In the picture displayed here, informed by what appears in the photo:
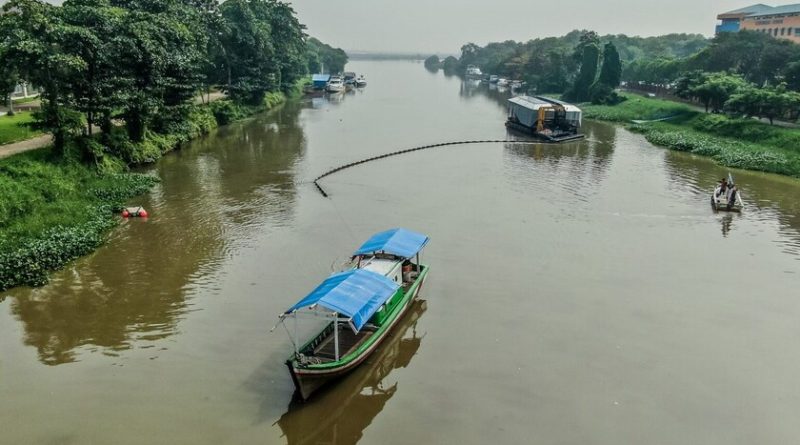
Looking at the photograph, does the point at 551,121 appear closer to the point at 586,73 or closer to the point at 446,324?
the point at 586,73

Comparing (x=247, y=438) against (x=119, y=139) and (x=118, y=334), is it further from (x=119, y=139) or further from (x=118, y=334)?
(x=119, y=139)

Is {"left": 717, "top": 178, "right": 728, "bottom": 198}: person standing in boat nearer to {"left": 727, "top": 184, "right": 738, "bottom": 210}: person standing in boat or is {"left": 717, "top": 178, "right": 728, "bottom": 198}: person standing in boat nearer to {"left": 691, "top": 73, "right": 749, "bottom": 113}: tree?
{"left": 727, "top": 184, "right": 738, "bottom": 210}: person standing in boat

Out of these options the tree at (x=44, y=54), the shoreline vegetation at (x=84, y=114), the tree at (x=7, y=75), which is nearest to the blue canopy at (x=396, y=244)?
the shoreline vegetation at (x=84, y=114)

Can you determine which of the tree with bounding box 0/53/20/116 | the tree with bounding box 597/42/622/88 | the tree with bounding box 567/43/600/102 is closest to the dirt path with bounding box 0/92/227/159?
the tree with bounding box 0/53/20/116

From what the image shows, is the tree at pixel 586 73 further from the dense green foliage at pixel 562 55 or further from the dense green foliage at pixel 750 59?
the dense green foliage at pixel 750 59

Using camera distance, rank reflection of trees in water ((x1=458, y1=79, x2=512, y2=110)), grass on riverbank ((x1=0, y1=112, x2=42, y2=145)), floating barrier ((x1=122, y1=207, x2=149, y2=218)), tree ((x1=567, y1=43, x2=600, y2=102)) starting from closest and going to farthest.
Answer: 1. floating barrier ((x1=122, y1=207, x2=149, y2=218))
2. grass on riverbank ((x1=0, y1=112, x2=42, y2=145))
3. tree ((x1=567, y1=43, x2=600, y2=102))
4. reflection of trees in water ((x1=458, y1=79, x2=512, y2=110))

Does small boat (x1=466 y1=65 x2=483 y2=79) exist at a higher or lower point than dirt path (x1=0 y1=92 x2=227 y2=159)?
higher
